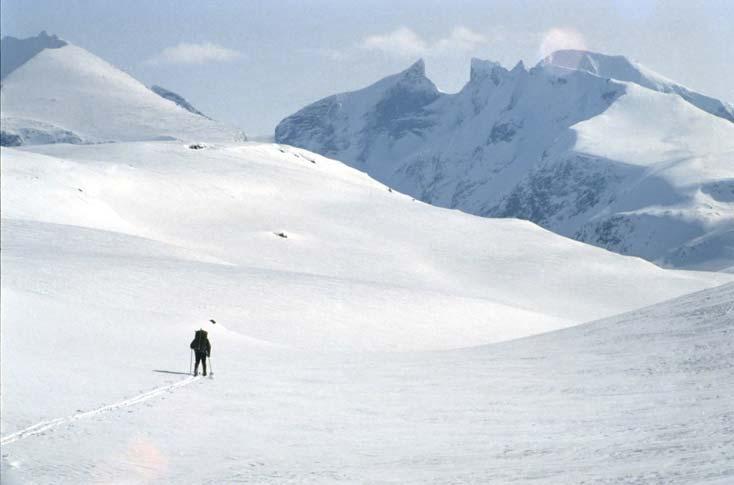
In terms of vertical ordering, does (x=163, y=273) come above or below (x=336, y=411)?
above

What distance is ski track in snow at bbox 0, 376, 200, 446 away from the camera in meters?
16.0

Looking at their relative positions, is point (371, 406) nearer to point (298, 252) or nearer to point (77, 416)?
point (77, 416)

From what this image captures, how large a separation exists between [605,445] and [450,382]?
31.2ft

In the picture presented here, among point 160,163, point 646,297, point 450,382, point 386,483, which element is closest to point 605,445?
point 386,483

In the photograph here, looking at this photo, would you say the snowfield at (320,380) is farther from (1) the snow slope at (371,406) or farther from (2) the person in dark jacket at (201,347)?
(2) the person in dark jacket at (201,347)

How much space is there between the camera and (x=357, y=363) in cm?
2898

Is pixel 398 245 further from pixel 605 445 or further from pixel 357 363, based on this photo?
pixel 605 445

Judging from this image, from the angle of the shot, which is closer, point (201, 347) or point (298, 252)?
point (201, 347)

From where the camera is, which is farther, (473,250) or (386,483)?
(473,250)

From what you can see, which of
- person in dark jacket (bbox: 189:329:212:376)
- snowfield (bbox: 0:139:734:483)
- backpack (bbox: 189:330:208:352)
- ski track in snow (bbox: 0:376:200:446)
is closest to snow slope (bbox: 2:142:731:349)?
snowfield (bbox: 0:139:734:483)

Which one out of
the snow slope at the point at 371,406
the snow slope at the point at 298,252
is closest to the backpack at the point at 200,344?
the snow slope at the point at 371,406

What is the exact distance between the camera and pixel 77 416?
17.8 meters

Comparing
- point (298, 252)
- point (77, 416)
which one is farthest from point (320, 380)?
point (298, 252)

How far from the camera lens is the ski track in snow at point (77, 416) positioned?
1605cm
